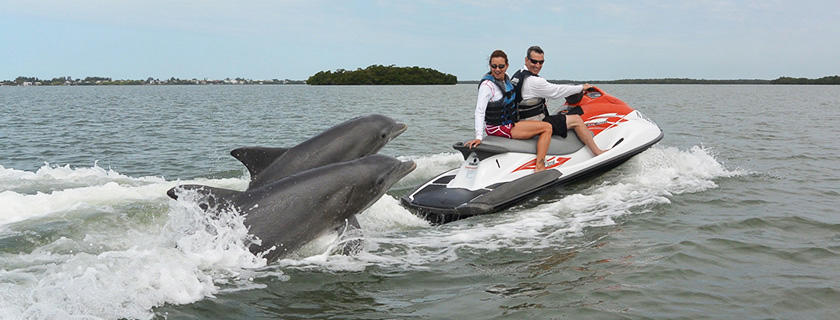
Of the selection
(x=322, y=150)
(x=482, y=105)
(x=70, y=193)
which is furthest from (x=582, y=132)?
(x=70, y=193)

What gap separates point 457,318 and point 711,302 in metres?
2.31

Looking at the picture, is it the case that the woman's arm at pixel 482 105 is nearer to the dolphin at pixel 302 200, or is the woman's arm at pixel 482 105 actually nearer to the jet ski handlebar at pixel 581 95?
the jet ski handlebar at pixel 581 95

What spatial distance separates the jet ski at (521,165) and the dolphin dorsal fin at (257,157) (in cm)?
272

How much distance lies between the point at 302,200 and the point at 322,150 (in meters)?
1.20

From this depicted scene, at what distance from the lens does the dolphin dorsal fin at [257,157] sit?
7.37m

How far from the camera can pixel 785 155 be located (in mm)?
16719

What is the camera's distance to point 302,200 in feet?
21.6

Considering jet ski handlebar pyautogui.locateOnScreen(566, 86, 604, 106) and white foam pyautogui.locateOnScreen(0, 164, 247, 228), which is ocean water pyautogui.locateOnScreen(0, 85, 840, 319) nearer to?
white foam pyautogui.locateOnScreen(0, 164, 247, 228)

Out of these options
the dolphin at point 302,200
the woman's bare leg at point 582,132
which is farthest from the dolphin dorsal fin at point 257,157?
the woman's bare leg at point 582,132

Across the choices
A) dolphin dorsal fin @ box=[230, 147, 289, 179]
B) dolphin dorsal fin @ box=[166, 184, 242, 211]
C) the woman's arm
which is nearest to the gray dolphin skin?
dolphin dorsal fin @ box=[230, 147, 289, 179]

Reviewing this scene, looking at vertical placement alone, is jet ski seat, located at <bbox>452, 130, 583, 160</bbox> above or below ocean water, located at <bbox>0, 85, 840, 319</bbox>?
above

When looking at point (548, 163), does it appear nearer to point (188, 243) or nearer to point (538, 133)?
point (538, 133)

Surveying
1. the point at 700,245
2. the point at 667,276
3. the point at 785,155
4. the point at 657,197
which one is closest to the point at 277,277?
the point at 667,276

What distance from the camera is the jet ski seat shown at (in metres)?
10.1
